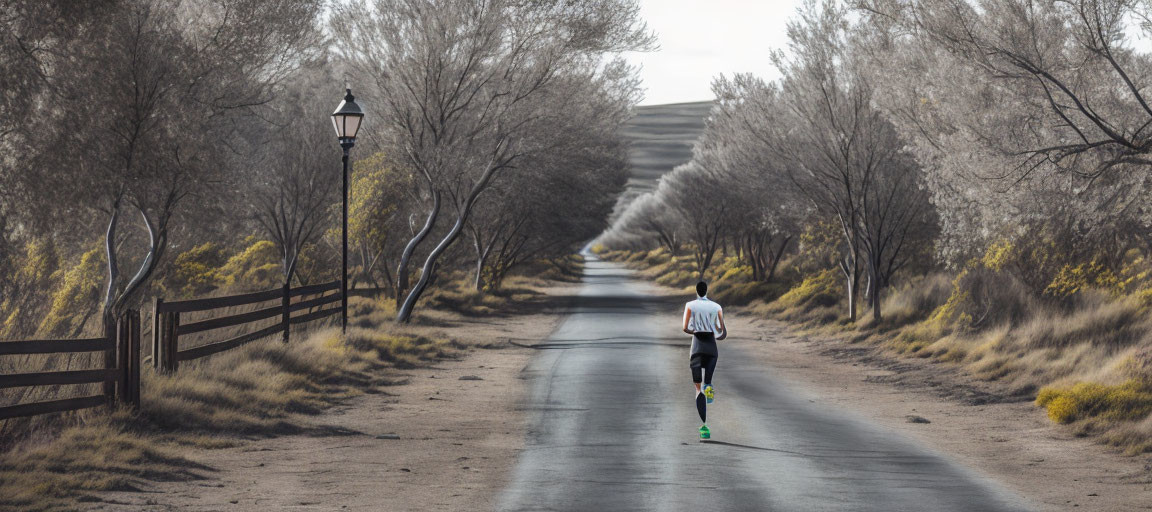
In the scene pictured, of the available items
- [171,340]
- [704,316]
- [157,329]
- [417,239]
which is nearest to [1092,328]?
[704,316]

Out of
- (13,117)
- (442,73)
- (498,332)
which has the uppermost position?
(442,73)

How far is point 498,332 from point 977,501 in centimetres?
2148

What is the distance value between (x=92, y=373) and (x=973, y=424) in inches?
408

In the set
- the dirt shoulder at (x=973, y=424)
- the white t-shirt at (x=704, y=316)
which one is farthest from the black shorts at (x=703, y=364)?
the dirt shoulder at (x=973, y=424)

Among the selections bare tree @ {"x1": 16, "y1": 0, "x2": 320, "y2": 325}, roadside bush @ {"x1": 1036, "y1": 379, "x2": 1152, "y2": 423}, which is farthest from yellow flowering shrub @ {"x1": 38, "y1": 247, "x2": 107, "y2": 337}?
roadside bush @ {"x1": 1036, "y1": 379, "x2": 1152, "y2": 423}

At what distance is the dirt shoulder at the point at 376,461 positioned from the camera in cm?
820

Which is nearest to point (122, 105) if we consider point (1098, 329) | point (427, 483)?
point (427, 483)

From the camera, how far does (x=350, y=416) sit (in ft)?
44.1

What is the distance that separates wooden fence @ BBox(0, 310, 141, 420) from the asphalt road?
446 centimetres

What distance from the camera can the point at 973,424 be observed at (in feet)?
43.4

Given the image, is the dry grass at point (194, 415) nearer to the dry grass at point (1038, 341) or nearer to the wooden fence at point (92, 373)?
the wooden fence at point (92, 373)

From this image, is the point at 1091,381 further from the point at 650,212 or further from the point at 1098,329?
the point at 650,212

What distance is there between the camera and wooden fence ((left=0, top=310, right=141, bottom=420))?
31.2ft

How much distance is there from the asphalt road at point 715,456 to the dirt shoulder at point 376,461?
0.45 meters
